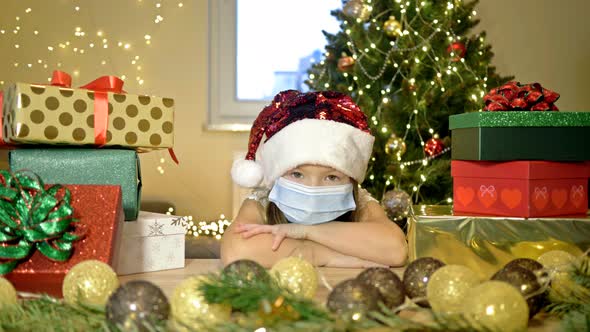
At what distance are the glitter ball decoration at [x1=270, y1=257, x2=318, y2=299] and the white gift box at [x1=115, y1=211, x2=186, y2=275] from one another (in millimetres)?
487

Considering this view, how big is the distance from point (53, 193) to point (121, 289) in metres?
0.41

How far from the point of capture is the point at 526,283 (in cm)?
67

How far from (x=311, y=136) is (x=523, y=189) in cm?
45

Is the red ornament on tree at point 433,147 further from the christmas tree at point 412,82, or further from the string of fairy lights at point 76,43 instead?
the string of fairy lights at point 76,43

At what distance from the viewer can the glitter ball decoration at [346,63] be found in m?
2.85

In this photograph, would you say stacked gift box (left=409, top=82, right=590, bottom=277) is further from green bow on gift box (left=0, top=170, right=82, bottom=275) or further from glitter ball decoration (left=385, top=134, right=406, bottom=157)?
glitter ball decoration (left=385, top=134, right=406, bottom=157)

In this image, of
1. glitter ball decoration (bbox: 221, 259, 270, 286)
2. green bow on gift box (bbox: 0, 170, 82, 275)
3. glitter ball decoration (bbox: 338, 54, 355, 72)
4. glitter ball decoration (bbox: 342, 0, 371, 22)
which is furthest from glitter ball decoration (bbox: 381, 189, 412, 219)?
glitter ball decoration (bbox: 221, 259, 270, 286)

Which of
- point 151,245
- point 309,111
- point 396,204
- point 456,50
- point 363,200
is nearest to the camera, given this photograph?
point 151,245

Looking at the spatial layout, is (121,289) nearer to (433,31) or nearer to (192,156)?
(433,31)

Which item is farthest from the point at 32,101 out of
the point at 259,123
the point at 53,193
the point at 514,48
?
the point at 514,48

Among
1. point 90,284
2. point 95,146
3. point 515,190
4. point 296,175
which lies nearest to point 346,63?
point 296,175

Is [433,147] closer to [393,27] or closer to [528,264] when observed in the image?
A: [393,27]

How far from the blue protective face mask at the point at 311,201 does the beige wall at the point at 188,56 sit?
248cm

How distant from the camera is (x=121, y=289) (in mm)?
587
